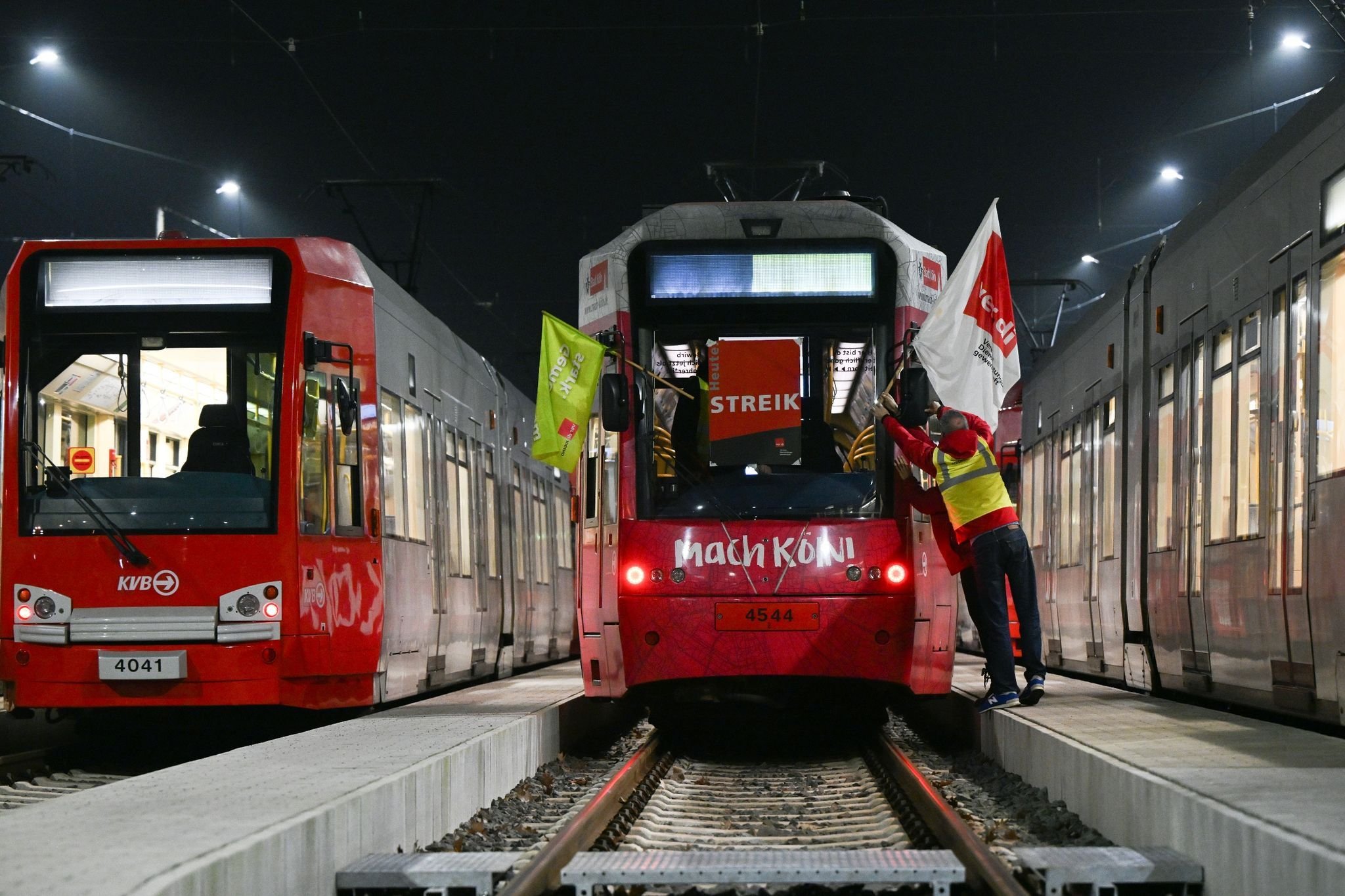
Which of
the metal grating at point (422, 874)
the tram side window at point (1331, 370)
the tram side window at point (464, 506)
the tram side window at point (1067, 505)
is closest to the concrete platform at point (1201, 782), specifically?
the tram side window at point (1331, 370)

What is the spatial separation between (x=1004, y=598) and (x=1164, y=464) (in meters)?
2.91

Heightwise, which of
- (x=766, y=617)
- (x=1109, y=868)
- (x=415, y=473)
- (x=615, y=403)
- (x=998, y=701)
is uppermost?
(x=615, y=403)

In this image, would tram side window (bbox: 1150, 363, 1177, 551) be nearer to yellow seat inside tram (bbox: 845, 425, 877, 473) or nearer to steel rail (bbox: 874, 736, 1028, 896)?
yellow seat inside tram (bbox: 845, 425, 877, 473)

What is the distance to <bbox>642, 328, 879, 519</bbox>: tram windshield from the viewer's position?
10898 millimetres

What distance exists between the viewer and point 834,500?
10.9 meters

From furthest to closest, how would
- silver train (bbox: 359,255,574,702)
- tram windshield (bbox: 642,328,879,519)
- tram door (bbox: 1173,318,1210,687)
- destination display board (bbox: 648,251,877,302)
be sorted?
silver train (bbox: 359,255,574,702) < tram door (bbox: 1173,318,1210,687) < destination display board (bbox: 648,251,877,302) < tram windshield (bbox: 642,328,879,519)

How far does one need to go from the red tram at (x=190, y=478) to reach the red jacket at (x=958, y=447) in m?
3.83

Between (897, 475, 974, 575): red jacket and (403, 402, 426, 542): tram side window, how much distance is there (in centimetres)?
459

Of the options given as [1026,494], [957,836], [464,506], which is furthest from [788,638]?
[1026,494]

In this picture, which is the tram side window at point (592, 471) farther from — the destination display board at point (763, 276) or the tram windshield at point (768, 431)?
the destination display board at point (763, 276)

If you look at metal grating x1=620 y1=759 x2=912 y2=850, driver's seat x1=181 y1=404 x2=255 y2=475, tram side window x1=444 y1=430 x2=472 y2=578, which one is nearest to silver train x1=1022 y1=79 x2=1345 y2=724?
metal grating x1=620 y1=759 x2=912 y2=850

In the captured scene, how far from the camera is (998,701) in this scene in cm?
1054

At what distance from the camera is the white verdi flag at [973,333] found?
1092 cm

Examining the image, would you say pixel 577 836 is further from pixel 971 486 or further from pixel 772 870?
pixel 971 486
